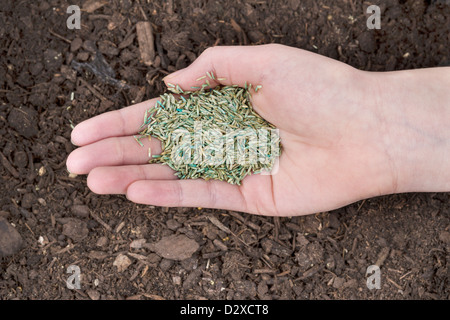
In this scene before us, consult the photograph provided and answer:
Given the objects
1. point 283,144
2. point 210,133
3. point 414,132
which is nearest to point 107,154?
point 210,133

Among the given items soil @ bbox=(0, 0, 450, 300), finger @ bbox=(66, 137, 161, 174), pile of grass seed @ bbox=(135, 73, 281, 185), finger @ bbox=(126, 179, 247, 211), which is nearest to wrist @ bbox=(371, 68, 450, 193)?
soil @ bbox=(0, 0, 450, 300)

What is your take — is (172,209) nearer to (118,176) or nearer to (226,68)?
(118,176)

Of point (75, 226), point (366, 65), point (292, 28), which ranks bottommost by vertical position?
point (75, 226)

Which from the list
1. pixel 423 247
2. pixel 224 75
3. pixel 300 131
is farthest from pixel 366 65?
pixel 423 247

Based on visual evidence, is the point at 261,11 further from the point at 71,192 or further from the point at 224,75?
the point at 71,192

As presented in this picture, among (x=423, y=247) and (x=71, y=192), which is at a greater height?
(x=71, y=192)

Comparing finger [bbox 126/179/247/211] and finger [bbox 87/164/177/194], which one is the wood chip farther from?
finger [bbox 126/179/247/211]

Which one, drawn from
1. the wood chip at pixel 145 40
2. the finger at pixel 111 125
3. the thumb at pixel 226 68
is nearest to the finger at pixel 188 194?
the finger at pixel 111 125

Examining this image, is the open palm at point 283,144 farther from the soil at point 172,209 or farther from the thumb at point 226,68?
the soil at point 172,209
